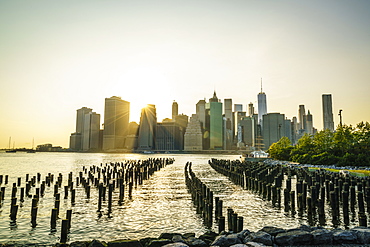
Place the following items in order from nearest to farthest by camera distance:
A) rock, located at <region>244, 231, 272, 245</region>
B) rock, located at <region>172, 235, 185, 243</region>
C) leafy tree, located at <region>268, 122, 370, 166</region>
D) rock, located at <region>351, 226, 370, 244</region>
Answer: rock, located at <region>351, 226, 370, 244</region> → rock, located at <region>244, 231, 272, 245</region> → rock, located at <region>172, 235, 185, 243</region> → leafy tree, located at <region>268, 122, 370, 166</region>

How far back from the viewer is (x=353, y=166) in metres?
45.9

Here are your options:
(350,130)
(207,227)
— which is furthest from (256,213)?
(350,130)

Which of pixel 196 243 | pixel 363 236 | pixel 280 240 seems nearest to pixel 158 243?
pixel 196 243

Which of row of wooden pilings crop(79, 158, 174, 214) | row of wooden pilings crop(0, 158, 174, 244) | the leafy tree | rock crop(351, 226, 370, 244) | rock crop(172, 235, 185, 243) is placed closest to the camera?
rock crop(351, 226, 370, 244)

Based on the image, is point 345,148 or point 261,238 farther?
point 345,148

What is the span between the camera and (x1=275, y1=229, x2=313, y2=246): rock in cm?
1177

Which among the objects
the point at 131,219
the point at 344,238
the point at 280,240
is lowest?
the point at 131,219

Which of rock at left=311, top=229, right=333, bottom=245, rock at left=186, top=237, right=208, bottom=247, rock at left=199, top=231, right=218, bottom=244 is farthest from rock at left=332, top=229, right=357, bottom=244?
rock at left=186, top=237, right=208, bottom=247

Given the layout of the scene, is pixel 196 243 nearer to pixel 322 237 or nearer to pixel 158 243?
pixel 158 243

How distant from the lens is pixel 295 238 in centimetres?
1182

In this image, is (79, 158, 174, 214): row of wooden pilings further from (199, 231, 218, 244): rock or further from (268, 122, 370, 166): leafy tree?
(268, 122, 370, 166): leafy tree

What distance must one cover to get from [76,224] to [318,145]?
6027cm

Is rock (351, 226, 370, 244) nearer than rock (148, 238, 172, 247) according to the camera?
Yes

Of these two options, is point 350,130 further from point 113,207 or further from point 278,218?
point 113,207
